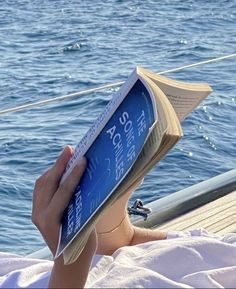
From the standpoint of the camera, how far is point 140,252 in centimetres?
118

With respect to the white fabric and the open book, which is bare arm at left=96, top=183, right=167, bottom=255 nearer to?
the white fabric

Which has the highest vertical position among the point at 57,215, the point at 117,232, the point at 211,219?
the point at 57,215

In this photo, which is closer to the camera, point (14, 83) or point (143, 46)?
point (14, 83)

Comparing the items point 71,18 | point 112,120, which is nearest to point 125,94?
point 112,120

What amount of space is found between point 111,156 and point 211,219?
883 mm

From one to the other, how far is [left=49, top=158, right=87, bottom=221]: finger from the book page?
0.53ft

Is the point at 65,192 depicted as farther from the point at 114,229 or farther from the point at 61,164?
the point at 114,229

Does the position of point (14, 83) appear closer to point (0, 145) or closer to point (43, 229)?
point (0, 145)

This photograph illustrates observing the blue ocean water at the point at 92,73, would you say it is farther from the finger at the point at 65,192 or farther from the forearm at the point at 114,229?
the finger at the point at 65,192

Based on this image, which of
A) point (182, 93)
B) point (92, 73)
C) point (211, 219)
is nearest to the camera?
point (182, 93)

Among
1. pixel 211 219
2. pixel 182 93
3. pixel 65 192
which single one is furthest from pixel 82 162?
pixel 211 219

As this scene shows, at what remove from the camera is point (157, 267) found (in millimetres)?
1118

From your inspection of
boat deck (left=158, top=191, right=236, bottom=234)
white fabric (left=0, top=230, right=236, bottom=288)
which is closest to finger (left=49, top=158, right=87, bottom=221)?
white fabric (left=0, top=230, right=236, bottom=288)

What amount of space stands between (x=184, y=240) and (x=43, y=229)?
269mm
